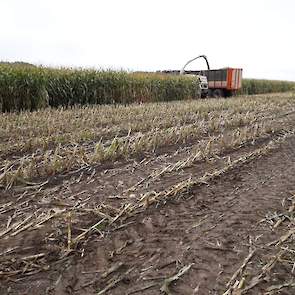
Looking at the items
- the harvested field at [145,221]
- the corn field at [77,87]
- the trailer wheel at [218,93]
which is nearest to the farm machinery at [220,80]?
the trailer wheel at [218,93]

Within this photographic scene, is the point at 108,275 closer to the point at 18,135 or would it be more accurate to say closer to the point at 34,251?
the point at 34,251

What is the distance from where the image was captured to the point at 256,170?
4.57 metres

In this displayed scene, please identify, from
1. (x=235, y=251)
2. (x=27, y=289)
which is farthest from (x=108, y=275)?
(x=235, y=251)

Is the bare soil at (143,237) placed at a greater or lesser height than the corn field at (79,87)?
lesser

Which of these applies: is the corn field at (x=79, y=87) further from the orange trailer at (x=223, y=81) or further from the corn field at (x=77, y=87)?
the orange trailer at (x=223, y=81)

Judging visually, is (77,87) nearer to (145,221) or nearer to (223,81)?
(145,221)

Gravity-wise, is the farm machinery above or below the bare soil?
above

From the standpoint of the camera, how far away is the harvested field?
2145 mm

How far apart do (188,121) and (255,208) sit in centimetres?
558

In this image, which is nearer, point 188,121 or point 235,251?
point 235,251

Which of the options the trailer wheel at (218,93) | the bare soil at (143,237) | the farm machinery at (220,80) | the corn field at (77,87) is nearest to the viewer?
the bare soil at (143,237)

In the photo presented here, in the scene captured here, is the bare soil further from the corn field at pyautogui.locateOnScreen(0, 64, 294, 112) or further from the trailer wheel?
the trailer wheel

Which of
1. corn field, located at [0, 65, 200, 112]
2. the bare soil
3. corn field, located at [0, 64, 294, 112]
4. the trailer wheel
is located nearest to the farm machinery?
the trailer wheel

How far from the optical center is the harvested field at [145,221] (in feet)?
7.04
